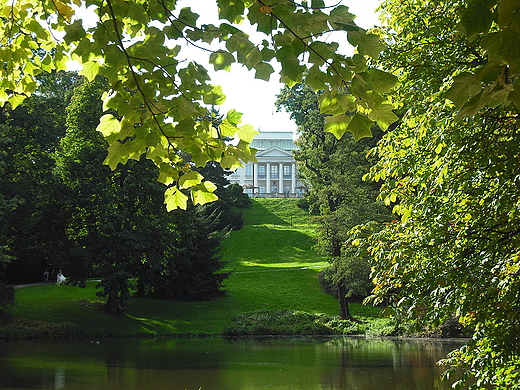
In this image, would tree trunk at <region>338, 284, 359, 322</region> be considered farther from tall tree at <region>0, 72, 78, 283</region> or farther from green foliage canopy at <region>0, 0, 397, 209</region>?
green foliage canopy at <region>0, 0, 397, 209</region>

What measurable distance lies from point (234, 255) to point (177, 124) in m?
43.7

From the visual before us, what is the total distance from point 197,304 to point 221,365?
1546cm

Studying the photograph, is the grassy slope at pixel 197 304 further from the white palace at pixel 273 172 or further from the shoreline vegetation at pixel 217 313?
the white palace at pixel 273 172

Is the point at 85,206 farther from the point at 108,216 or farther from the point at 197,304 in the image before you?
the point at 197,304

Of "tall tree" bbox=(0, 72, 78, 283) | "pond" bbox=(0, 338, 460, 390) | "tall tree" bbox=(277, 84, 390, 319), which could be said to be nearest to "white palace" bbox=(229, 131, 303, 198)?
"tall tree" bbox=(277, 84, 390, 319)

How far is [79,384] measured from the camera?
43.8 feet

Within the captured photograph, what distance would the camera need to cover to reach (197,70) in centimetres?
362

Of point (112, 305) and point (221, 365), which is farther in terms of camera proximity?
point (112, 305)

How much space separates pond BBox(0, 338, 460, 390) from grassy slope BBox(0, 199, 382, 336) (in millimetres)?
2950

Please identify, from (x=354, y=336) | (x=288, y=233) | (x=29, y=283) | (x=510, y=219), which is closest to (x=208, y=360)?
(x=354, y=336)

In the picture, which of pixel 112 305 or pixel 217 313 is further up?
pixel 112 305

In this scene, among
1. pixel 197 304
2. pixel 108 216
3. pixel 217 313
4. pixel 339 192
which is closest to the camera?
pixel 108 216

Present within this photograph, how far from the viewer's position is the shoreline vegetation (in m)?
25.8

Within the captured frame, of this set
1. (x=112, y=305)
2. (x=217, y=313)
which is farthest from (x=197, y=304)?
(x=112, y=305)
